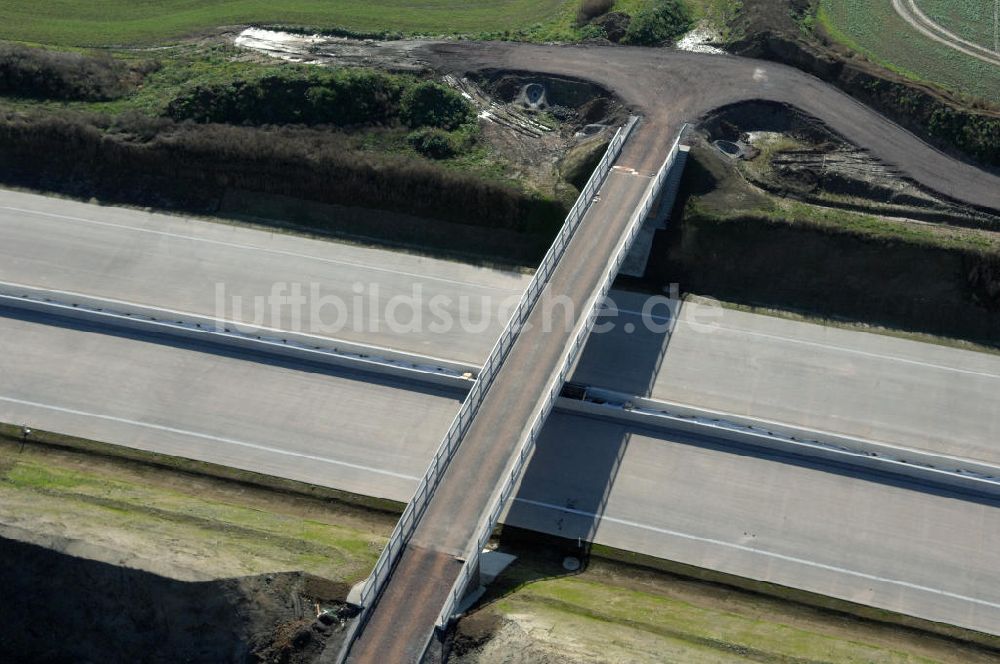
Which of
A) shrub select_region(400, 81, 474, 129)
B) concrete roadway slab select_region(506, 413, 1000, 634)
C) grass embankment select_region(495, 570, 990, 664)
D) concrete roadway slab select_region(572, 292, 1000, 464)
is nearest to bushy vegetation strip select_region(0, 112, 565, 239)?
shrub select_region(400, 81, 474, 129)

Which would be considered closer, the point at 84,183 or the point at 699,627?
the point at 699,627

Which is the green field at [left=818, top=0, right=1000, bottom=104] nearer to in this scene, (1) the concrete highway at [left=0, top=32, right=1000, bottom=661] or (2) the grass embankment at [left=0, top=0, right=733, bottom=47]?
(1) the concrete highway at [left=0, top=32, right=1000, bottom=661]

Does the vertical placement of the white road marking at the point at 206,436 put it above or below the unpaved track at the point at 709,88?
below

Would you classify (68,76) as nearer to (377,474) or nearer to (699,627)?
(377,474)

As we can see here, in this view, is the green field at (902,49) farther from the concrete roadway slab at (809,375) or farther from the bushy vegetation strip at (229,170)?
the bushy vegetation strip at (229,170)

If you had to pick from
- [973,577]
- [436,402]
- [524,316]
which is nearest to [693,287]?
[524,316]

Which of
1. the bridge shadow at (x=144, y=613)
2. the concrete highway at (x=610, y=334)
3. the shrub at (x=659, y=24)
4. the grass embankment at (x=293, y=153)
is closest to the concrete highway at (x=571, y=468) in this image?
the concrete highway at (x=610, y=334)
